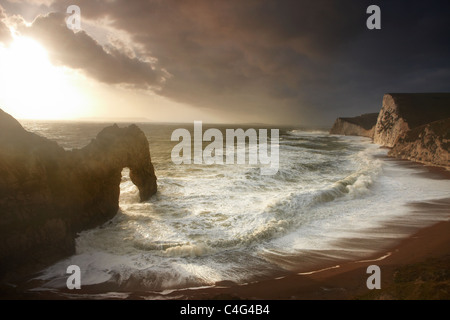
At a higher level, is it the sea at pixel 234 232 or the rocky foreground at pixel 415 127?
the rocky foreground at pixel 415 127

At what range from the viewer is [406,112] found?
49344mm

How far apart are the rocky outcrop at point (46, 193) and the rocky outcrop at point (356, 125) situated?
89.0 metres

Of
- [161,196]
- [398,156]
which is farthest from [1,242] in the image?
[398,156]

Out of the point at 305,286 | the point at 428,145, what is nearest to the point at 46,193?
the point at 305,286

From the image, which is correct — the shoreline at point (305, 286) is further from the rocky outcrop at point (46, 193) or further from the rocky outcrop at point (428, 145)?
the rocky outcrop at point (428, 145)

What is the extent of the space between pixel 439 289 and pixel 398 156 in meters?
34.1

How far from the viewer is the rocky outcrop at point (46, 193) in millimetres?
7344

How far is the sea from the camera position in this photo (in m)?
7.03

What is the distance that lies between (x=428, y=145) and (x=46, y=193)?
37028 mm

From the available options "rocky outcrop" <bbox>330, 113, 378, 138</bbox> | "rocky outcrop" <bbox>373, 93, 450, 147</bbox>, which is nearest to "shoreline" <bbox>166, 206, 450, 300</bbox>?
"rocky outcrop" <bbox>373, 93, 450, 147</bbox>

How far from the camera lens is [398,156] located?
106 feet

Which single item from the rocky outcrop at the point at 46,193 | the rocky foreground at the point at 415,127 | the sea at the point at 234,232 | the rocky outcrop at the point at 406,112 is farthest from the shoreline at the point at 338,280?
the rocky outcrop at the point at 406,112

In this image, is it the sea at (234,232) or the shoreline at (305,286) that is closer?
the shoreline at (305,286)
